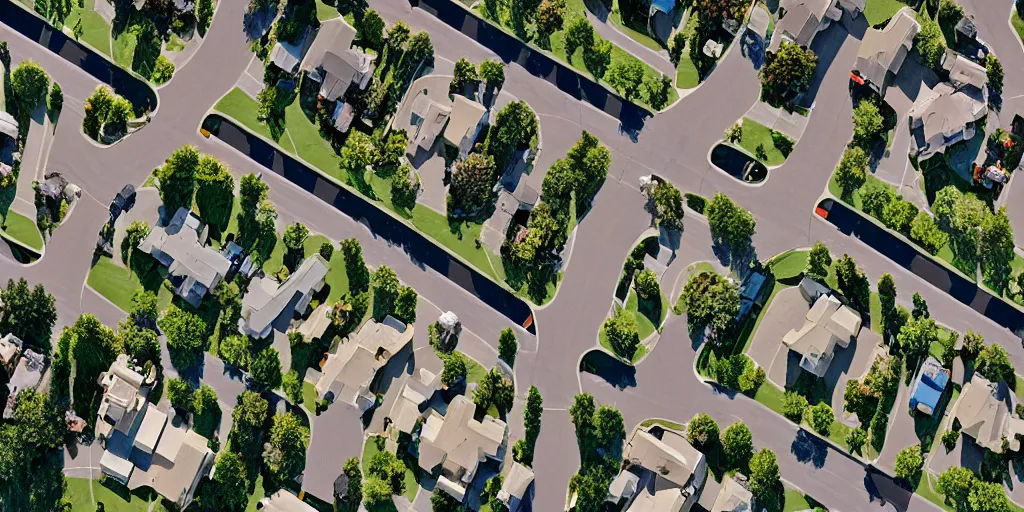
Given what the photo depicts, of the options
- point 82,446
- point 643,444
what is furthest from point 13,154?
point 643,444

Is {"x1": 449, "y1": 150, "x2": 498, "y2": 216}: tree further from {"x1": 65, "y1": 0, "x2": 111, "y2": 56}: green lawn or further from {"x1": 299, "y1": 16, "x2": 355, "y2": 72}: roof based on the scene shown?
{"x1": 65, "y1": 0, "x2": 111, "y2": 56}: green lawn

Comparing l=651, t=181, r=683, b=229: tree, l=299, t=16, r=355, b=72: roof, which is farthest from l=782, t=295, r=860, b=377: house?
l=299, t=16, r=355, b=72: roof

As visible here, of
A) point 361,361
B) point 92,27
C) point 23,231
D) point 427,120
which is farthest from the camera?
point 92,27

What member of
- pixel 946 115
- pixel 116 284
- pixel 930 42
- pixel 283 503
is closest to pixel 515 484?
pixel 283 503

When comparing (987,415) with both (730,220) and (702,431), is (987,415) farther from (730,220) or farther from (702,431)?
(730,220)


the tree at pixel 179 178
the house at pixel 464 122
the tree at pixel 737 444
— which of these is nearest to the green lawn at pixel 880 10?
the house at pixel 464 122

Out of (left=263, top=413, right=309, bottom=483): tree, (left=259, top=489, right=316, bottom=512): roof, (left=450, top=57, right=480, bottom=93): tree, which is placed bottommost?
(left=259, top=489, right=316, bottom=512): roof

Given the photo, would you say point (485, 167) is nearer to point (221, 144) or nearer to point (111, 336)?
point (221, 144)
